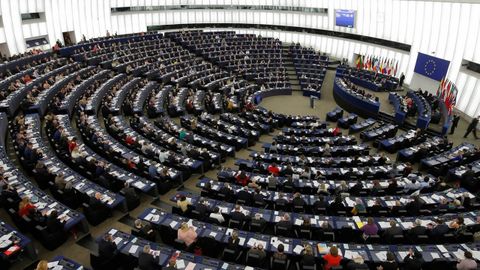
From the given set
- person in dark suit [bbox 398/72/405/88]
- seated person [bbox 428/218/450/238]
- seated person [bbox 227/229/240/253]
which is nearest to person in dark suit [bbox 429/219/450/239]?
seated person [bbox 428/218/450/238]

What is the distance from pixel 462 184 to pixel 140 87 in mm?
22998

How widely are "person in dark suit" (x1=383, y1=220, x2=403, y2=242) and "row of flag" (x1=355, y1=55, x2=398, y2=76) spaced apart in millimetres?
28857

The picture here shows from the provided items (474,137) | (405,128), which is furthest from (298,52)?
(474,137)

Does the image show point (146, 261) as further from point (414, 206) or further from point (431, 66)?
point (431, 66)

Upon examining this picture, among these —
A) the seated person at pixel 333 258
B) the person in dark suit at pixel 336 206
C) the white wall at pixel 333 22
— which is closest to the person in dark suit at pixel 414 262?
the seated person at pixel 333 258

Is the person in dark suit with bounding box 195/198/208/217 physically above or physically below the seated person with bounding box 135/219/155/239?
above

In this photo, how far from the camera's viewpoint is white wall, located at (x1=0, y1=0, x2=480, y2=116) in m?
27.3

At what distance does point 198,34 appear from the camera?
43.3 m

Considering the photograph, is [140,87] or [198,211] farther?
[140,87]

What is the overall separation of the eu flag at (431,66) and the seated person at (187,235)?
27.8 m

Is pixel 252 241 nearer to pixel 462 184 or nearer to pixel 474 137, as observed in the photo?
pixel 462 184

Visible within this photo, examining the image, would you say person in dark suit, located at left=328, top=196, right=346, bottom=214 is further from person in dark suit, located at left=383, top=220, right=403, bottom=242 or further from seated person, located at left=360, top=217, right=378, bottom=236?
person in dark suit, located at left=383, top=220, right=403, bottom=242

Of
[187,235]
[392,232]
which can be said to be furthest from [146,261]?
[392,232]

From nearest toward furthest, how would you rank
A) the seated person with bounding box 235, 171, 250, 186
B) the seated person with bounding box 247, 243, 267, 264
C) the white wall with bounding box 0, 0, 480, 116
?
the seated person with bounding box 247, 243, 267, 264, the seated person with bounding box 235, 171, 250, 186, the white wall with bounding box 0, 0, 480, 116
